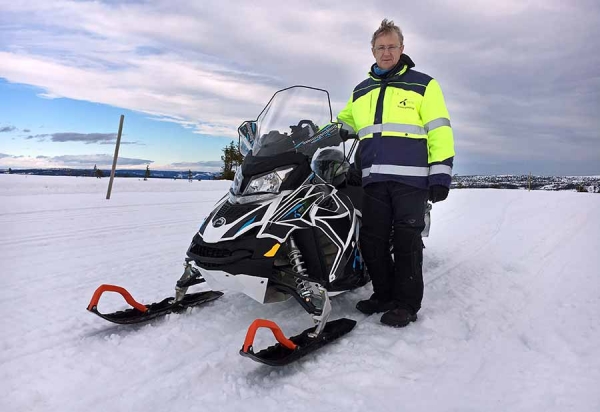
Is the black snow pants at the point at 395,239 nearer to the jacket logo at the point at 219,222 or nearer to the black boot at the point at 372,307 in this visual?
the black boot at the point at 372,307

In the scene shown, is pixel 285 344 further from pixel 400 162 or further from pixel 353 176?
pixel 353 176

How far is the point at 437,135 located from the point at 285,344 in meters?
1.87

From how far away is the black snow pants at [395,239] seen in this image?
131 inches

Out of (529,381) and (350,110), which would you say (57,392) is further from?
(350,110)

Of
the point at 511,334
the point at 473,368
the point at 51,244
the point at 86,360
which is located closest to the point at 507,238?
the point at 511,334

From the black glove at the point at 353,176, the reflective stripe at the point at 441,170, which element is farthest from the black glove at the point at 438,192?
the black glove at the point at 353,176

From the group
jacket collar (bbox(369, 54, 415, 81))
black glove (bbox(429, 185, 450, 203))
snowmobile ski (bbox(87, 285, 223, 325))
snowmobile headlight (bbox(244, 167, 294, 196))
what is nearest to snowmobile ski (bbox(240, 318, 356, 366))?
snowmobile headlight (bbox(244, 167, 294, 196))

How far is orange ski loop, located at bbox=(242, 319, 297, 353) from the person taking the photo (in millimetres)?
2334

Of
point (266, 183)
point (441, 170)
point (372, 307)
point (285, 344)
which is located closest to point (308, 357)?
point (285, 344)

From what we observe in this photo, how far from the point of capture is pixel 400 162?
3314mm

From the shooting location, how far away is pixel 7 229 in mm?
6367

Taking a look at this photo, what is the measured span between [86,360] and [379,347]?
1.79 m

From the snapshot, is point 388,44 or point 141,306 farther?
point 388,44

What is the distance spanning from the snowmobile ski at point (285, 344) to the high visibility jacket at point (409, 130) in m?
1.26
